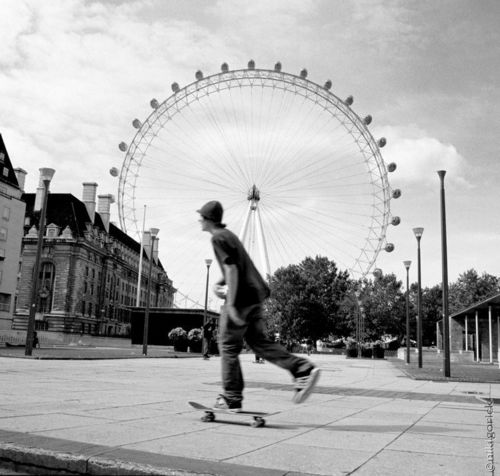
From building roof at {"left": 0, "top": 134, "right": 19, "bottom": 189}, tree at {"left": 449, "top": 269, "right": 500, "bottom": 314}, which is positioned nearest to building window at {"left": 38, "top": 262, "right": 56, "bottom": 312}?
building roof at {"left": 0, "top": 134, "right": 19, "bottom": 189}

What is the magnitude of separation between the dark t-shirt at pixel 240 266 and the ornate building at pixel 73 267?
77.5 metres

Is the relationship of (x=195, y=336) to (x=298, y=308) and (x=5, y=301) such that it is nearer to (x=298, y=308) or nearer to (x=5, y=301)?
(x=5, y=301)

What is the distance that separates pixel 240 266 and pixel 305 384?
1.31 m

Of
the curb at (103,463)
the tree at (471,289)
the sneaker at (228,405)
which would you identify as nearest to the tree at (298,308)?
the tree at (471,289)

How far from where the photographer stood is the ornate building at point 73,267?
293ft

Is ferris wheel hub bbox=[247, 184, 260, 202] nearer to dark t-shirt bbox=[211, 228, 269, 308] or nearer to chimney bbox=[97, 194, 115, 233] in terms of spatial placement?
dark t-shirt bbox=[211, 228, 269, 308]

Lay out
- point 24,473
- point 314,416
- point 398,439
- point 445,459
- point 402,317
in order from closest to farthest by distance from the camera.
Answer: point 24,473 < point 445,459 < point 398,439 < point 314,416 < point 402,317

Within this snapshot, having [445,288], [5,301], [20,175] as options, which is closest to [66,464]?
[445,288]

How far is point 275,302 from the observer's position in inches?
3349

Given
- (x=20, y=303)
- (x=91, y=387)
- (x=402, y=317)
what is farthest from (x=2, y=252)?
(x=402, y=317)

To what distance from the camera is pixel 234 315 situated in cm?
536

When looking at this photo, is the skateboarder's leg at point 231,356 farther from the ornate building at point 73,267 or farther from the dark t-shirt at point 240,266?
the ornate building at point 73,267

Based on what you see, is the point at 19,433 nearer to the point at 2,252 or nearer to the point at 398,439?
the point at 398,439

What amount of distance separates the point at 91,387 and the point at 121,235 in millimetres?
115127
